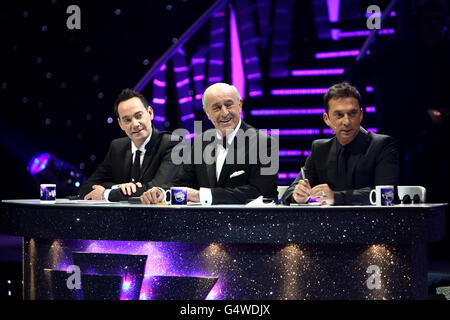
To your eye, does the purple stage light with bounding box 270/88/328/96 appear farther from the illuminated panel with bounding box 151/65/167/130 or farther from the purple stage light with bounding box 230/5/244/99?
the illuminated panel with bounding box 151/65/167/130

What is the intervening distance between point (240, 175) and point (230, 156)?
0.38 feet

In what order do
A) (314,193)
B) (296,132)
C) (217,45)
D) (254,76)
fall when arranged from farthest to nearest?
(217,45) → (254,76) → (296,132) → (314,193)

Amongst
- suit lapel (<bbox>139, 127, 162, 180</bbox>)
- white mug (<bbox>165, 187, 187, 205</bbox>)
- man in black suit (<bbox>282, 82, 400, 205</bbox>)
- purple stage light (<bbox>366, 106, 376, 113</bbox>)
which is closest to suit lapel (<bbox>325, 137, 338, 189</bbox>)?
man in black suit (<bbox>282, 82, 400, 205</bbox>)

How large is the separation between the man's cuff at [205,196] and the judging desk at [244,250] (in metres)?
0.34

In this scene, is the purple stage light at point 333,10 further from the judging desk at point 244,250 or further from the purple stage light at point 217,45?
the judging desk at point 244,250

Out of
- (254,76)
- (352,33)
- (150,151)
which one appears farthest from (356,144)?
(254,76)

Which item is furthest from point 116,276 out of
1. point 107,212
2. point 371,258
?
point 371,258

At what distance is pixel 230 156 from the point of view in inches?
126

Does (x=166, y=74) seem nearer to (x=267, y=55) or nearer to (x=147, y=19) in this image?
(x=147, y=19)

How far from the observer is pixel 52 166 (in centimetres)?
535

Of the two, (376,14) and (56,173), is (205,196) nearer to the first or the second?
(56,173)

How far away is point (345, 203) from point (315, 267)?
1.45 ft

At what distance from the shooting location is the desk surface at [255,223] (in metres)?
2.37

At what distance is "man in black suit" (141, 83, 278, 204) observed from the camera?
3152 millimetres
